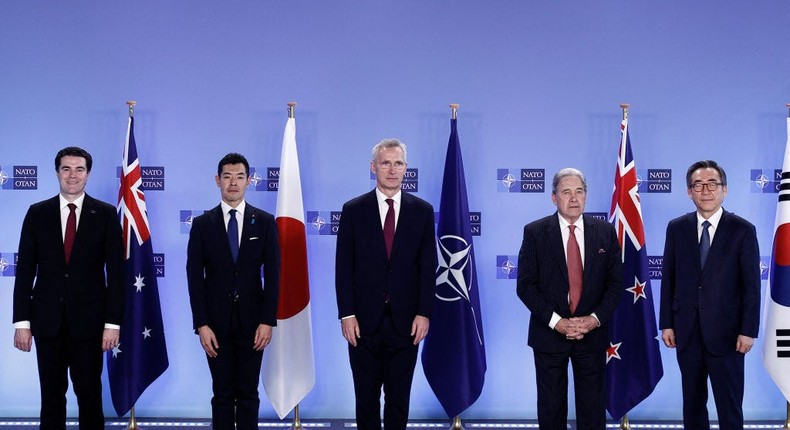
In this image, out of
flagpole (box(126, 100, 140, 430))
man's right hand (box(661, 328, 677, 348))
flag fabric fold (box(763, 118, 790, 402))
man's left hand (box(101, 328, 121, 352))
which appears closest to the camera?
man's left hand (box(101, 328, 121, 352))

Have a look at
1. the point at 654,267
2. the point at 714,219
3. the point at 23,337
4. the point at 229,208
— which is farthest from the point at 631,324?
the point at 23,337

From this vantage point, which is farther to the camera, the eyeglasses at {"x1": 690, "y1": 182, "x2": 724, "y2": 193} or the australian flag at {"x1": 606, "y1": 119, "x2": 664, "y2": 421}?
the australian flag at {"x1": 606, "y1": 119, "x2": 664, "y2": 421}

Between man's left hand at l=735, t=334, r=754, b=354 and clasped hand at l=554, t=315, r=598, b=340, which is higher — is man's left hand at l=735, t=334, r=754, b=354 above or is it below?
below

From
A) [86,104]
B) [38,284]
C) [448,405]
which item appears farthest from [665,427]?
[86,104]

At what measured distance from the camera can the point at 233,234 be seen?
12.1ft

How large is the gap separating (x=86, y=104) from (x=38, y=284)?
1712 millimetres

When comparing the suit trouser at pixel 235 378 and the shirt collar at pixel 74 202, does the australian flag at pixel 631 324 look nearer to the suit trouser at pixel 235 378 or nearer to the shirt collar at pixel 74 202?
the suit trouser at pixel 235 378

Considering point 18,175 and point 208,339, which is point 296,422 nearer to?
point 208,339

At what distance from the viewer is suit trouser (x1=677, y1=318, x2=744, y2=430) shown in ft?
11.5

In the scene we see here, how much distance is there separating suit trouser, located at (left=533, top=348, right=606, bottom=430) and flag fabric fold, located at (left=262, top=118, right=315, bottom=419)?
5.28ft

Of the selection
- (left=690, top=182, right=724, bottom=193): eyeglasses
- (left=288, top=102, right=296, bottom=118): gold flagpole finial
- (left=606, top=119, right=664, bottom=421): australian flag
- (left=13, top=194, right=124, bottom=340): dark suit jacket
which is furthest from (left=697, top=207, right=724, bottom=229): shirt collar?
(left=13, top=194, right=124, bottom=340): dark suit jacket

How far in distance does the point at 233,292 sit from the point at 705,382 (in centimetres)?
256

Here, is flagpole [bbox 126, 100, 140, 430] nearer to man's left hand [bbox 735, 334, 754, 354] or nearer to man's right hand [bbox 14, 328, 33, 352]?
man's right hand [bbox 14, 328, 33, 352]

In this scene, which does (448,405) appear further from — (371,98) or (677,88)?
(677,88)
